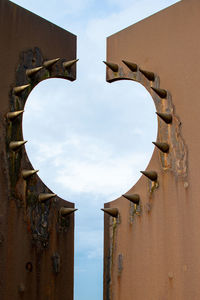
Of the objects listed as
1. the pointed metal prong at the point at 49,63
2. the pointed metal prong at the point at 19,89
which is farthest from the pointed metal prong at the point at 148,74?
the pointed metal prong at the point at 19,89

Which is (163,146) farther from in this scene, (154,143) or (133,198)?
(133,198)

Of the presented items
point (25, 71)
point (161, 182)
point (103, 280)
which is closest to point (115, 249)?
point (103, 280)

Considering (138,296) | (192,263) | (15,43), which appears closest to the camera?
(192,263)

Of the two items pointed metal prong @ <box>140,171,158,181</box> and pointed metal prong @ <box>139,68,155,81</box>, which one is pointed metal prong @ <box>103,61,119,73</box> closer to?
pointed metal prong @ <box>139,68,155,81</box>

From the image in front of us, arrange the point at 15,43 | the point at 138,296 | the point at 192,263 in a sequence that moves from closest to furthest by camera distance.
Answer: the point at 192,263 → the point at 138,296 → the point at 15,43

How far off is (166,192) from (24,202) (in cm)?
178

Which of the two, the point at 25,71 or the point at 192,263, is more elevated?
the point at 25,71

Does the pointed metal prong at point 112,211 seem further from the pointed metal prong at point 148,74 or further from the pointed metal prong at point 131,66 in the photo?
the pointed metal prong at point 131,66

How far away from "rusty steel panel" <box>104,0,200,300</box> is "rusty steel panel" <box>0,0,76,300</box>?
638 millimetres

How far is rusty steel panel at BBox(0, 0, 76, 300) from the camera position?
6.69 meters

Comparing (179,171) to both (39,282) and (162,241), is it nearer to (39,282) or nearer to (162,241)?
(162,241)

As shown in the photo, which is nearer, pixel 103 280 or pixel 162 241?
pixel 162 241

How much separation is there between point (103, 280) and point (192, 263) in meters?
1.38

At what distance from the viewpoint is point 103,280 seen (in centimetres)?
725
